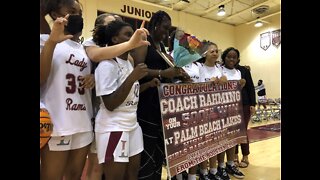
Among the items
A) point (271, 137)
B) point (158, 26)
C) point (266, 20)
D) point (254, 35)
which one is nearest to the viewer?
point (158, 26)

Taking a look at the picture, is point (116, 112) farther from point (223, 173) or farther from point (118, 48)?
point (223, 173)

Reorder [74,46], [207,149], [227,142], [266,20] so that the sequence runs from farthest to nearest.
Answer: [266,20], [227,142], [207,149], [74,46]

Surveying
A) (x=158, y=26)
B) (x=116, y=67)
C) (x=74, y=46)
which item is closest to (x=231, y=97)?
(x=158, y=26)

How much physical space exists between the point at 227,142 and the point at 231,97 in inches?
17.6

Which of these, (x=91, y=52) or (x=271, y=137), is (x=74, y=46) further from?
(x=271, y=137)

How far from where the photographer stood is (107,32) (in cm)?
160

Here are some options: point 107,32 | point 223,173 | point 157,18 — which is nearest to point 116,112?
point 107,32

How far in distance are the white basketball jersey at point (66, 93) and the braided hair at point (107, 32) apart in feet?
0.74

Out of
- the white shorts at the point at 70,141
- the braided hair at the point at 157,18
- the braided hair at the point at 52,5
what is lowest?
the white shorts at the point at 70,141

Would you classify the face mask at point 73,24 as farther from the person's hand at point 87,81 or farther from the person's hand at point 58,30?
the person's hand at point 87,81

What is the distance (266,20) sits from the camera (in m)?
11.2

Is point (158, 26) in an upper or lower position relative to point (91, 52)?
upper

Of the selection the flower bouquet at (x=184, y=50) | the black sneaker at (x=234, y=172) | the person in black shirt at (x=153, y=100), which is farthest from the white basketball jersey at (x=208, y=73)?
the black sneaker at (x=234, y=172)

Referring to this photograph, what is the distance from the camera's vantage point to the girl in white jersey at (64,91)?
126 centimetres
